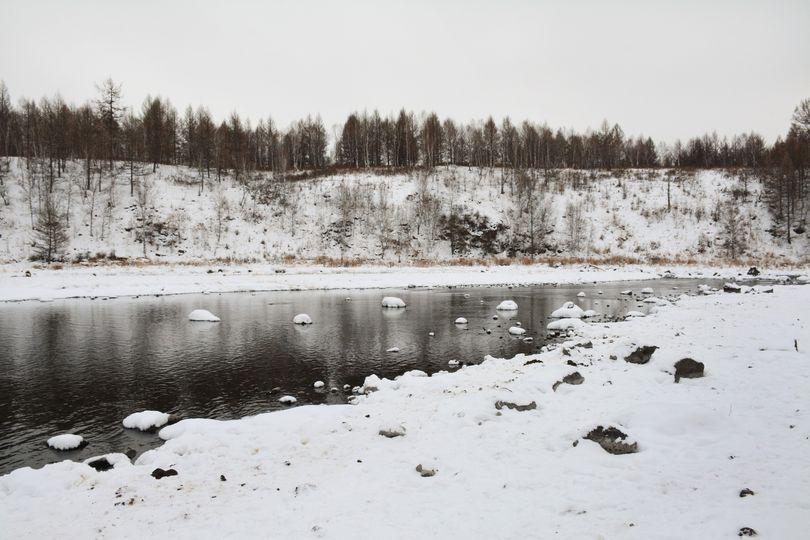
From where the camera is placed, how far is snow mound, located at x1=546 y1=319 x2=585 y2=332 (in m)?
18.9

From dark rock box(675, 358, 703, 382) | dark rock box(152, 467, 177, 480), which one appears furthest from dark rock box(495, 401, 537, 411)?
dark rock box(152, 467, 177, 480)

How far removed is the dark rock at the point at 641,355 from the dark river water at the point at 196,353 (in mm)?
4633

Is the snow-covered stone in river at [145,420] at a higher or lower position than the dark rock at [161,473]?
lower

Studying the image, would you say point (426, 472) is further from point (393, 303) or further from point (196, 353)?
point (393, 303)

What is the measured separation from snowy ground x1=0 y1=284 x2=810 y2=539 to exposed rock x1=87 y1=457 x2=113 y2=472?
91 mm

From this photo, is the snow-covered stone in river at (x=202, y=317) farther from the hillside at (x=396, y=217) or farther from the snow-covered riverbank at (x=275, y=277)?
the hillside at (x=396, y=217)

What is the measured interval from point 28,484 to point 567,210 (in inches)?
2894

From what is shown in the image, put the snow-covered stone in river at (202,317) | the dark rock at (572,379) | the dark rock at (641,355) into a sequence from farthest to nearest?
the snow-covered stone in river at (202,317) < the dark rock at (641,355) < the dark rock at (572,379)

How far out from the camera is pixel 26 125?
205ft

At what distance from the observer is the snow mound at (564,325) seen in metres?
18.9

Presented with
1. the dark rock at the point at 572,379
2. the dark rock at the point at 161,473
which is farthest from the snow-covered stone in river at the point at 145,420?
the dark rock at the point at 572,379

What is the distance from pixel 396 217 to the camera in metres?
66.4

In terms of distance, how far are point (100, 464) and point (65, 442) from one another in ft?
5.64

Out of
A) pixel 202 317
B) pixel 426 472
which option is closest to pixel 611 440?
pixel 426 472
